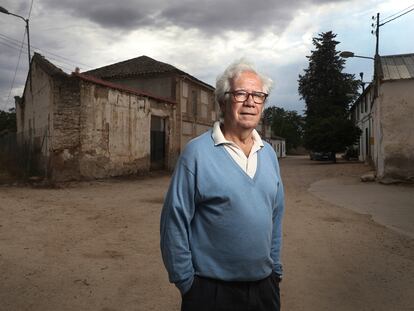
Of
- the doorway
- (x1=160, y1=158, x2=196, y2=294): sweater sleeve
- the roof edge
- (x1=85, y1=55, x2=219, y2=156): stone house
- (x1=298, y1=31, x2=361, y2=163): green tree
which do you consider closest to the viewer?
(x1=160, y1=158, x2=196, y2=294): sweater sleeve

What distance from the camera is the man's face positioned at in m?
2.04

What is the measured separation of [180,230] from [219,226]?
0.19m

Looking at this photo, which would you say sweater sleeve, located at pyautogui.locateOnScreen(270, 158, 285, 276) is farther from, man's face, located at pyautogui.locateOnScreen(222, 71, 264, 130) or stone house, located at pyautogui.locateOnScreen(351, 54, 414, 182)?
stone house, located at pyautogui.locateOnScreen(351, 54, 414, 182)

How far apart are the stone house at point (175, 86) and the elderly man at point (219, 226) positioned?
1932cm

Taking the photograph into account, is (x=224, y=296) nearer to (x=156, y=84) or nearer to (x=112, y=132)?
(x=112, y=132)

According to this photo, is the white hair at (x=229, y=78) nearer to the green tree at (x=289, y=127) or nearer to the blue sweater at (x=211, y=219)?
the blue sweater at (x=211, y=219)

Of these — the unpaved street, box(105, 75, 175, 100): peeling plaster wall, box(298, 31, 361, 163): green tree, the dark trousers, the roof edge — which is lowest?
the unpaved street

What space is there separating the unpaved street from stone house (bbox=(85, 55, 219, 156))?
13221 millimetres

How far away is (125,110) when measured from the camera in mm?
16719

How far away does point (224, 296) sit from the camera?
1908 millimetres

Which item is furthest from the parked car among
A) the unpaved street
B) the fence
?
the unpaved street

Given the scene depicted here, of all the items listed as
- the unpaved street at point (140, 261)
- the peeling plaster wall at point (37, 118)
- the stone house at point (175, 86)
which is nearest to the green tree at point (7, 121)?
the stone house at point (175, 86)

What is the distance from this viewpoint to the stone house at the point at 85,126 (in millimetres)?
14281

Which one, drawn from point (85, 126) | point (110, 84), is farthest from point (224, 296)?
point (110, 84)
